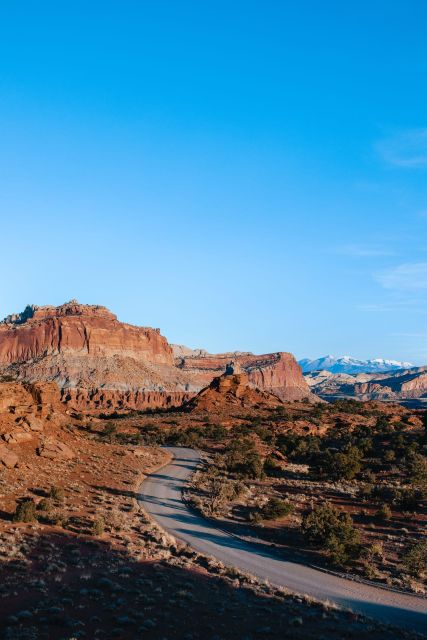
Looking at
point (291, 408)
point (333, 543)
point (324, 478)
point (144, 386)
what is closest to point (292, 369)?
point (144, 386)

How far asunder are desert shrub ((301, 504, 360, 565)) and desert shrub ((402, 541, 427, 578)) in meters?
2.01

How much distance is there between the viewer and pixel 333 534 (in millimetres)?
21344

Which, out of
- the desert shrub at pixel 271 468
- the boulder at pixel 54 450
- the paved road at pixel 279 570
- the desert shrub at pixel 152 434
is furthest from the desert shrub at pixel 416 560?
the desert shrub at pixel 152 434

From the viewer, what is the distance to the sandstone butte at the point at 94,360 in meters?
118

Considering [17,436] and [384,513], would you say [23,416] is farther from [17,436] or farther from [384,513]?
[384,513]

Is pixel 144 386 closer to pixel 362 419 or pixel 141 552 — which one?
pixel 362 419

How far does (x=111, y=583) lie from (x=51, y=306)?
165 m

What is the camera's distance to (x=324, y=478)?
Answer: 3681 centimetres

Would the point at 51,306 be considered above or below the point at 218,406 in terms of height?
above

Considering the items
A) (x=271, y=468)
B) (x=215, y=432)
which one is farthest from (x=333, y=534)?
(x=215, y=432)

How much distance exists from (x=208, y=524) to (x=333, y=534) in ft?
21.1

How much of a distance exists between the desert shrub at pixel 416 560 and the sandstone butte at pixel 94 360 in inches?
3660

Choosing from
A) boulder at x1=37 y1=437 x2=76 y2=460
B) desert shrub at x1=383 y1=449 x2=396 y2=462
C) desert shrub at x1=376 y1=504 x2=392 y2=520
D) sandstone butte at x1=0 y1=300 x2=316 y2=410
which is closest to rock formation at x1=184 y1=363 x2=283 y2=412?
desert shrub at x1=383 y1=449 x2=396 y2=462

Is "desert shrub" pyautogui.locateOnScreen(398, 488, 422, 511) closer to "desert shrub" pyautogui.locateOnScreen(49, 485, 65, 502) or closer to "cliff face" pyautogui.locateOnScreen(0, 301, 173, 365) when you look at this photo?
"desert shrub" pyautogui.locateOnScreen(49, 485, 65, 502)
